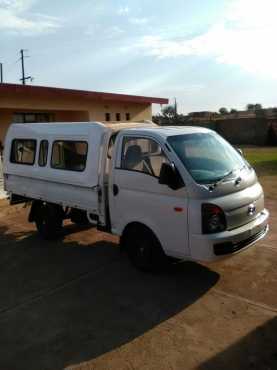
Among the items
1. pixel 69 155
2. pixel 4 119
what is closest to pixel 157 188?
pixel 69 155

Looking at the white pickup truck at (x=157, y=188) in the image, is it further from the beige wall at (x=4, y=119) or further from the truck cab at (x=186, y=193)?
the beige wall at (x=4, y=119)

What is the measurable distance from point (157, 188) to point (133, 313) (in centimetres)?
167

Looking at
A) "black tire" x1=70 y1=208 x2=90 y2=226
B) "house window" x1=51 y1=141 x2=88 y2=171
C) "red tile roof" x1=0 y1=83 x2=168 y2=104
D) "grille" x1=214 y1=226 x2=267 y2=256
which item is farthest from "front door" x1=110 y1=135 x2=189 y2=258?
"red tile roof" x1=0 y1=83 x2=168 y2=104

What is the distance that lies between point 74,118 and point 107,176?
15.6m

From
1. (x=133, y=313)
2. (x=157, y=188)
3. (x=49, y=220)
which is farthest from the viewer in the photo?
(x=49, y=220)

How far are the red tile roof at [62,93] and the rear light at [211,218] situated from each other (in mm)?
12971

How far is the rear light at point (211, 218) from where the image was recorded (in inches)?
191

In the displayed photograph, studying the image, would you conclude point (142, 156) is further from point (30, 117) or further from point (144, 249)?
point (30, 117)

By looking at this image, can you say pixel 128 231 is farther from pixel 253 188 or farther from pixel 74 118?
pixel 74 118

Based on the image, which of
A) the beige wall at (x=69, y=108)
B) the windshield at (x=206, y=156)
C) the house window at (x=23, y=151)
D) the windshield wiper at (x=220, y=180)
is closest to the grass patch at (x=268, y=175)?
the windshield at (x=206, y=156)

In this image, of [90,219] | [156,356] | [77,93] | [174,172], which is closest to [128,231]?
[90,219]

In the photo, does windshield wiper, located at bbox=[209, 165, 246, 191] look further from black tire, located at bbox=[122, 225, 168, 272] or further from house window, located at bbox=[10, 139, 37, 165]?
house window, located at bbox=[10, 139, 37, 165]

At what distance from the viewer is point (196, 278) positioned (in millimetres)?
5629

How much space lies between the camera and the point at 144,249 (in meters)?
5.71
